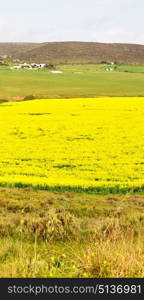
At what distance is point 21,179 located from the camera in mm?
13805

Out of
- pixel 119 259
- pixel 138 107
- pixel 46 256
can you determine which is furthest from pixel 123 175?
pixel 138 107

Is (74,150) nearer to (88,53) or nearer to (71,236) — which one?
(71,236)

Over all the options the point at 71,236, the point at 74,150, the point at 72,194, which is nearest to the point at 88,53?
the point at 74,150

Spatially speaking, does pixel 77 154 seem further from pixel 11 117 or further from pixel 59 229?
pixel 11 117

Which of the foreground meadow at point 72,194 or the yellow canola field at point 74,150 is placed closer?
the foreground meadow at point 72,194

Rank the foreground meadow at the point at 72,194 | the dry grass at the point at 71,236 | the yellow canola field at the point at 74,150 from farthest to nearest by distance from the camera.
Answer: the yellow canola field at the point at 74,150 → the foreground meadow at the point at 72,194 → the dry grass at the point at 71,236

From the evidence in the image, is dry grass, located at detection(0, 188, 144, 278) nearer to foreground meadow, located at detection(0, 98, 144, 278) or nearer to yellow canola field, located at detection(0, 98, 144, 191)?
foreground meadow, located at detection(0, 98, 144, 278)

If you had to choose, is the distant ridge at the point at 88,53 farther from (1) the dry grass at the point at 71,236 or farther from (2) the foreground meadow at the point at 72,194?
(1) the dry grass at the point at 71,236

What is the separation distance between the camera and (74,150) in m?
18.4

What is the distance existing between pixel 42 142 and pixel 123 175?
718 centimetres

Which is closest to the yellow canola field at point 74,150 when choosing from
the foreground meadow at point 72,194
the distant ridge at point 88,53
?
the foreground meadow at point 72,194

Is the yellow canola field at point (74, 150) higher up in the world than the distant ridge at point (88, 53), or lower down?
lower down

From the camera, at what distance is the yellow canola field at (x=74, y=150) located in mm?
13727

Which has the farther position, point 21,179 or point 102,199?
point 21,179
